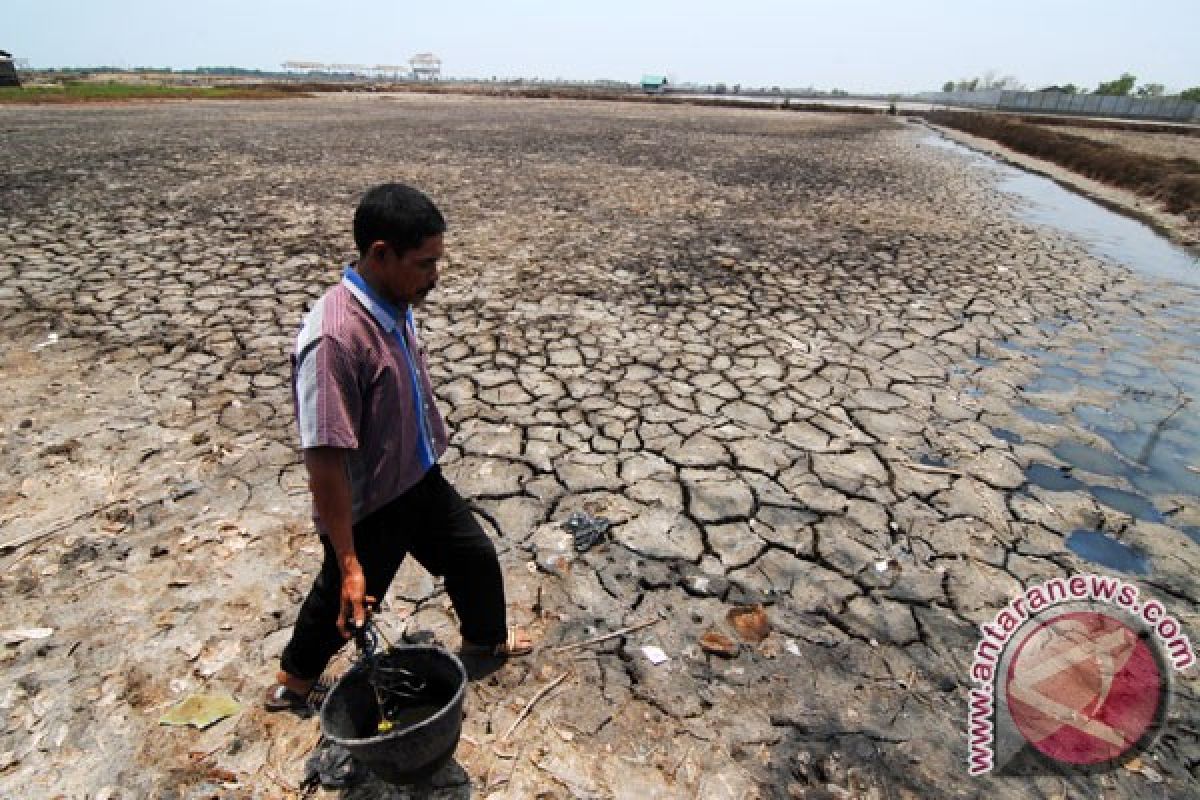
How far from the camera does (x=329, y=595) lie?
1.93 meters

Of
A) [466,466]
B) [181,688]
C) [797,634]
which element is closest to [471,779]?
[181,688]

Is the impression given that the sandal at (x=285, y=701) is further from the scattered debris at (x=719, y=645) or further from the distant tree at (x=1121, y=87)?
the distant tree at (x=1121, y=87)

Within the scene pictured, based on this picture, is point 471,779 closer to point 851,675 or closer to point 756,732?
point 756,732

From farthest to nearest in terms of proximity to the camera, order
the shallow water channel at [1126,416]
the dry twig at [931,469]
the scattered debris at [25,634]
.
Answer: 1. the dry twig at [931,469]
2. the shallow water channel at [1126,416]
3. the scattered debris at [25,634]

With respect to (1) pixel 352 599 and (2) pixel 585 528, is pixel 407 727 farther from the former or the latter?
(2) pixel 585 528

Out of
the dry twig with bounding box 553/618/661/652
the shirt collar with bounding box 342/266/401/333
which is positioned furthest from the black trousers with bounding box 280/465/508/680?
the shirt collar with bounding box 342/266/401/333

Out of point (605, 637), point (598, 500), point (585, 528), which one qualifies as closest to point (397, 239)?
point (605, 637)

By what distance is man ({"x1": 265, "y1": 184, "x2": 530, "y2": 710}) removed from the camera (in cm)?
157

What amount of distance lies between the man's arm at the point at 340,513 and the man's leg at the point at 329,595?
5.6 inches

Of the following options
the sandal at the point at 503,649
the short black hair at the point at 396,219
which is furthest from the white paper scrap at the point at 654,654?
the short black hair at the point at 396,219

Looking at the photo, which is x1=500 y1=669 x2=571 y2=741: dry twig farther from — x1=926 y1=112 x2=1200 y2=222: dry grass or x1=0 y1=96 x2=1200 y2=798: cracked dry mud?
x1=926 y1=112 x2=1200 y2=222: dry grass

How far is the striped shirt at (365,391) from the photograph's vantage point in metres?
1.56

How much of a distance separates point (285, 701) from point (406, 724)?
0.54 meters

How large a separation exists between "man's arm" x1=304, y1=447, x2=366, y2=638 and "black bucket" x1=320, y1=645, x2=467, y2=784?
27cm
